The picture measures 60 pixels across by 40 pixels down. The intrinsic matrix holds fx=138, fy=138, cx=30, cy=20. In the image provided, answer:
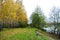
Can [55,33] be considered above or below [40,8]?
below

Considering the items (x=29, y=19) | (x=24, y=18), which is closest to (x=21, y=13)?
(x=24, y=18)

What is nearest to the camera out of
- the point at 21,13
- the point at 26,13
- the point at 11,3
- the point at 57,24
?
the point at 11,3

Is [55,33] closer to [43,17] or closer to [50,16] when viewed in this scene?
[50,16]

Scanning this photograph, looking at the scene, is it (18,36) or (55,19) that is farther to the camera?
(55,19)

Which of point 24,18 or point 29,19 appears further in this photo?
point 29,19

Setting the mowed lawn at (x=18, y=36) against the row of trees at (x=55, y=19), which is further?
the row of trees at (x=55, y=19)

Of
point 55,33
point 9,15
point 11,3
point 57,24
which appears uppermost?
point 11,3

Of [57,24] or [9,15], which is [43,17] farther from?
[9,15]

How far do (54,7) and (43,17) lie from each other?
13.8 ft

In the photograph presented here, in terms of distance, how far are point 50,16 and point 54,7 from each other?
5.21 feet

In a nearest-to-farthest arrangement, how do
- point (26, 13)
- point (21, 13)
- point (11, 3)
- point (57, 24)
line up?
point (11, 3) < point (57, 24) < point (21, 13) < point (26, 13)

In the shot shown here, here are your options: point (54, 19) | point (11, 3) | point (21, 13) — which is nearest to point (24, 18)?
point (21, 13)

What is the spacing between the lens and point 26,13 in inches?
987

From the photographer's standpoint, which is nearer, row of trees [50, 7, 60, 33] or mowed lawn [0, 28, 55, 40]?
mowed lawn [0, 28, 55, 40]
